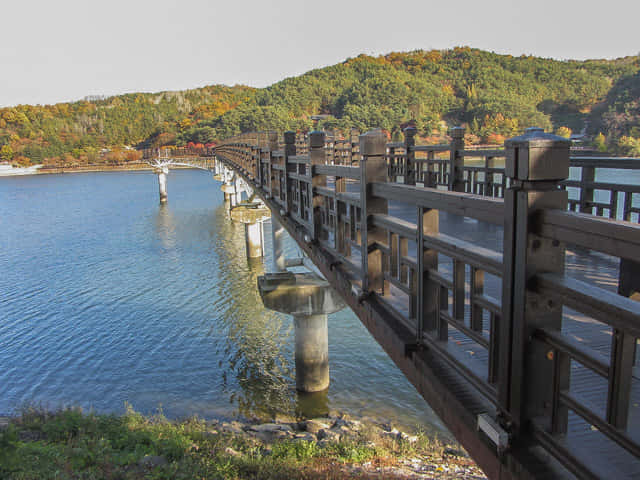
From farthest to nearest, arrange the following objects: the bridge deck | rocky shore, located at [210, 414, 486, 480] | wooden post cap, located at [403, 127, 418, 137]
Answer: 1. wooden post cap, located at [403, 127, 418, 137]
2. rocky shore, located at [210, 414, 486, 480]
3. the bridge deck

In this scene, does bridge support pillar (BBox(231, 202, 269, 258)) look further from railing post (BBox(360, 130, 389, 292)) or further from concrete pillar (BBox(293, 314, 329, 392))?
railing post (BBox(360, 130, 389, 292))

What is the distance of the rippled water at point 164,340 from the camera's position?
10.0 metres

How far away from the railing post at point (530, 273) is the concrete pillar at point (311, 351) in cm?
782

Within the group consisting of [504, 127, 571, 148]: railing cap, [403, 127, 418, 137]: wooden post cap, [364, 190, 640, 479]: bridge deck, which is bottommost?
[364, 190, 640, 479]: bridge deck

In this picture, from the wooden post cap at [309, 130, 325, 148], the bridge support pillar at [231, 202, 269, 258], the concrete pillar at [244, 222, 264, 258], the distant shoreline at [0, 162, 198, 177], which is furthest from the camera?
the distant shoreline at [0, 162, 198, 177]

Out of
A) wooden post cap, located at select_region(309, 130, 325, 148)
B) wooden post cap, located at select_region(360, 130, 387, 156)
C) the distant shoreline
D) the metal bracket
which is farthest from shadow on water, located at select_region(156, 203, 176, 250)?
the distant shoreline

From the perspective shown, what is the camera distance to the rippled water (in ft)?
32.9

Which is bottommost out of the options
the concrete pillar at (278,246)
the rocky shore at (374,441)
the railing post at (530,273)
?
Answer: the rocky shore at (374,441)

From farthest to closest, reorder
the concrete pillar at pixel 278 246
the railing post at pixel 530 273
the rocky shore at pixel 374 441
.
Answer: the concrete pillar at pixel 278 246 < the rocky shore at pixel 374 441 < the railing post at pixel 530 273

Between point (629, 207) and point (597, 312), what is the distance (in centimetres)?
418

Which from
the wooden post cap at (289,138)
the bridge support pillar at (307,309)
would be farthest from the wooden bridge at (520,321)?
the bridge support pillar at (307,309)

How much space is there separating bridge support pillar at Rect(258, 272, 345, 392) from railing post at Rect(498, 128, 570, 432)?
7.38 metres

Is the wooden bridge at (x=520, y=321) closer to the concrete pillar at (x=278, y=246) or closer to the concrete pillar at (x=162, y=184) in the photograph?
→ the concrete pillar at (x=278, y=246)

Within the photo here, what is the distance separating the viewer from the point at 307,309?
9.52 meters
